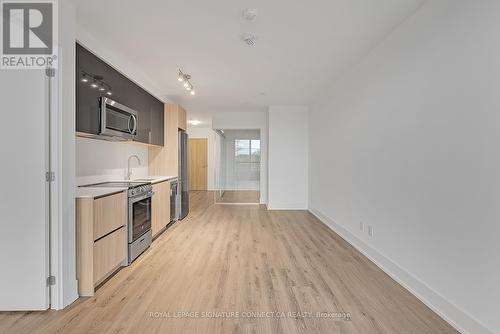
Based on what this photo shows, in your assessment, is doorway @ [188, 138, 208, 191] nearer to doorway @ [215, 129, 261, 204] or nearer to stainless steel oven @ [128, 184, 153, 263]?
doorway @ [215, 129, 261, 204]

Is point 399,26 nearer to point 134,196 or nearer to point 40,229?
point 134,196

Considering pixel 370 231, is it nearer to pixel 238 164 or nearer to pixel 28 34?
pixel 28 34

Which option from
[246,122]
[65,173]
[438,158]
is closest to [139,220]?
[65,173]

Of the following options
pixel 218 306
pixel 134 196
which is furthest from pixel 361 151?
pixel 134 196

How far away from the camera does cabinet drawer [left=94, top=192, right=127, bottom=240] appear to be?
2293 millimetres

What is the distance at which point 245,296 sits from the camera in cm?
221

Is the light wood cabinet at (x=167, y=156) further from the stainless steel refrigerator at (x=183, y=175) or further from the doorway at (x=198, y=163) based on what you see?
the doorway at (x=198, y=163)

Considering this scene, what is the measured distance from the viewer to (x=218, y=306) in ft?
6.74

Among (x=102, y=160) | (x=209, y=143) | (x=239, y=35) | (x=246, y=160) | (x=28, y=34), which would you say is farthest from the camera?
(x=209, y=143)

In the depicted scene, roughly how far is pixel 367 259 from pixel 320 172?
2336 millimetres

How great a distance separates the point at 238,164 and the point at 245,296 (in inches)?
230

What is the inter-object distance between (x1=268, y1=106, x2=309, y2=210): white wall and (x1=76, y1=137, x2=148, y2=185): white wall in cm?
319

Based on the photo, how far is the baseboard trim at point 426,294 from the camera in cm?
171

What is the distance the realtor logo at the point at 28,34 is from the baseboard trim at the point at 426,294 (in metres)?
3.71
